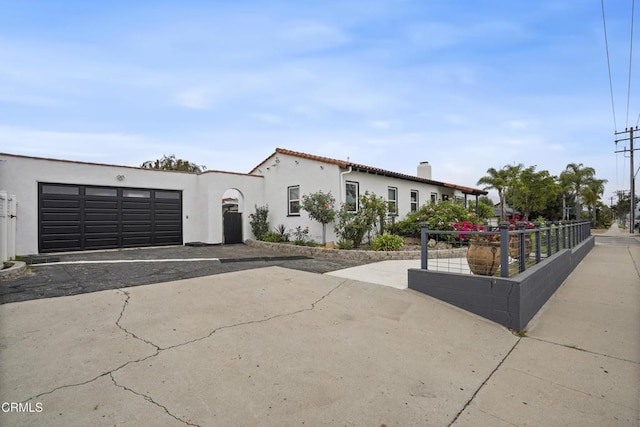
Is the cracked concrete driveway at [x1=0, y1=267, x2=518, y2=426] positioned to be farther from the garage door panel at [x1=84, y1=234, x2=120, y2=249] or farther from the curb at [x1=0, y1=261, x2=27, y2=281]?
the garage door panel at [x1=84, y1=234, x2=120, y2=249]

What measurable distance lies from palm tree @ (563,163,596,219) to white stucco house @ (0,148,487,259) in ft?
106

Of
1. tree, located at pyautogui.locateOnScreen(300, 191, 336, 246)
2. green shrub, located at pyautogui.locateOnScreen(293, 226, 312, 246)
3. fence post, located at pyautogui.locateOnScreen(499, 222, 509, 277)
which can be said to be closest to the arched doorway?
green shrub, located at pyautogui.locateOnScreen(293, 226, 312, 246)

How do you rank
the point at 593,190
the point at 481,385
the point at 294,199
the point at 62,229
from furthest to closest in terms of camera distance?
the point at 593,190, the point at 294,199, the point at 62,229, the point at 481,385

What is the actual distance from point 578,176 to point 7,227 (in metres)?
48.8

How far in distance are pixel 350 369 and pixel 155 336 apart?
228cm

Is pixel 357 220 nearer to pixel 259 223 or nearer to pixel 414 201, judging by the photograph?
pixel 259 223

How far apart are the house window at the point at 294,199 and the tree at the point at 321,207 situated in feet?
5.58

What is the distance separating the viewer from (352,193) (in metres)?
12.3

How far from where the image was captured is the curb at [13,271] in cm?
593

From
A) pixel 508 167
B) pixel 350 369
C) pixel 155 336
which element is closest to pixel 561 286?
pixel 350 369

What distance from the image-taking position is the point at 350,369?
305 centimetres

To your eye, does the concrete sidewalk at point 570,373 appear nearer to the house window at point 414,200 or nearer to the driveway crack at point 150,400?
the driveway crack at point 150,400

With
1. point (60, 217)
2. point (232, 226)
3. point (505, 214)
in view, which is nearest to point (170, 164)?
point (232, 226)

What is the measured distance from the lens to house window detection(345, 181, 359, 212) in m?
12.0
